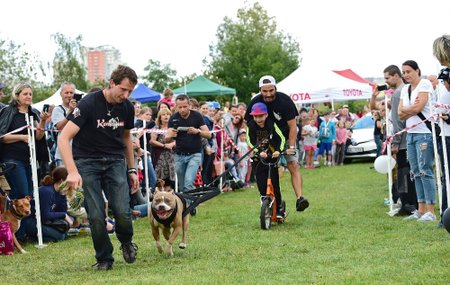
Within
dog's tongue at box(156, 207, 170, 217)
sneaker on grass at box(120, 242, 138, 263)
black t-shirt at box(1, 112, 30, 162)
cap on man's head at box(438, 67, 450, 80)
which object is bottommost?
sneaker on grass at box(120, 242, 138, 263)

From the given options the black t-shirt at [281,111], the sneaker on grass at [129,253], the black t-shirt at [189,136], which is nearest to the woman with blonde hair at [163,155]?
the black t-shirt at [189,136]

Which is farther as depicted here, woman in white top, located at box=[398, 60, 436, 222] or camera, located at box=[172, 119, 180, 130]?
camera, located at box=[172, 119, 180, 130]

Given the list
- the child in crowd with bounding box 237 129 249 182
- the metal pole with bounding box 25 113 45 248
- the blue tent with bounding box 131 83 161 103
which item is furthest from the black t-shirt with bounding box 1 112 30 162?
the blue tent with bounding box 131 83 161 103

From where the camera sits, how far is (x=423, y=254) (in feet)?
24.4

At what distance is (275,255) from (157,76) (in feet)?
172

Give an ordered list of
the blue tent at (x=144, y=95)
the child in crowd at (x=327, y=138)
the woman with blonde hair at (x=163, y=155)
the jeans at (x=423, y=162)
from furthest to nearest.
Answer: the blue tent at (x=144, y=95), the child in crowd at (x=327, y=138), the woman with blonde hair at (x=163, y=155), the jeans at (x=423, y=162)

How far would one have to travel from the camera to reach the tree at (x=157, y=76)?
2341 inches

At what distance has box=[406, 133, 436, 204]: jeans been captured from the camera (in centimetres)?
1016

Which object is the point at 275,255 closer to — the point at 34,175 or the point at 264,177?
the point at 264,177

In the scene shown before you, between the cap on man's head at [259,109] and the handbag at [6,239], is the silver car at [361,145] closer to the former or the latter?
the cap on man's head at [259,109]

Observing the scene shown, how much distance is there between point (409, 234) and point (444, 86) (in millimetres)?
1816

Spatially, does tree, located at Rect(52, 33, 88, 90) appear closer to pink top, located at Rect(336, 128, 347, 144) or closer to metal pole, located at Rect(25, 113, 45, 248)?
pink top, located at Rect(336, 128, 347, 144)

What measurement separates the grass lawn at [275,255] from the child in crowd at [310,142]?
1236 centimetres

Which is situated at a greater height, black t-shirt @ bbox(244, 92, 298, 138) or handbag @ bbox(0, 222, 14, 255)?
black t-shirt @ bbox(244, 92, 298, 138)
